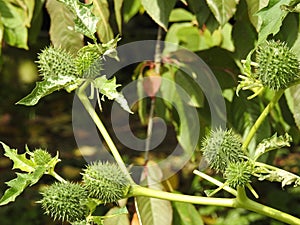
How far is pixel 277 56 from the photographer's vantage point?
110cm

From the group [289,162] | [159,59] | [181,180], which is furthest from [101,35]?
[289,162]

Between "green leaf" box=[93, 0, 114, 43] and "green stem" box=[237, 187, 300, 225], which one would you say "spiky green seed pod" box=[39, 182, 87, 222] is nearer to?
"green stem" box=[237, 187, 300, 225]

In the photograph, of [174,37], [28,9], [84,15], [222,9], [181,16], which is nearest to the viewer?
[84,15]

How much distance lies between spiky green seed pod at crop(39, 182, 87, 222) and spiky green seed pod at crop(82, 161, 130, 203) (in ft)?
0.07

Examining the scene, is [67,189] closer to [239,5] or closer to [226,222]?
[239,5]

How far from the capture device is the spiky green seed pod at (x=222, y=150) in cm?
112

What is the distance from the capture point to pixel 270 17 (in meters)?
1.20

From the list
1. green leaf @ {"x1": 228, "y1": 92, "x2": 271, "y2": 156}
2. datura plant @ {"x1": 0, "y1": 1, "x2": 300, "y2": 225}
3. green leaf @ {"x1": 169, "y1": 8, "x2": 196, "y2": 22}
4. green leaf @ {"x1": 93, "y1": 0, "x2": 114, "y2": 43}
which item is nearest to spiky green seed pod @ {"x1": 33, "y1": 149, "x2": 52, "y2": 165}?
datura plant @ {"x1": 0, "y1": 1, "x2": 300, "y2": 225}

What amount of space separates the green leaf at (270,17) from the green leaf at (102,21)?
0.43 m

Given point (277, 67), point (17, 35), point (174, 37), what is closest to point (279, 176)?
point (277, 67)

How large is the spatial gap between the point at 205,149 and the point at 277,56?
20 centimetres

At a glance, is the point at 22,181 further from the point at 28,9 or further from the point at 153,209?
the point at 28,9

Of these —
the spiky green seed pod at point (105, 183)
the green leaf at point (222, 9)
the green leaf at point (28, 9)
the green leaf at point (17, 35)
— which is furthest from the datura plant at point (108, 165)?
the green leaf at point (17, 35)

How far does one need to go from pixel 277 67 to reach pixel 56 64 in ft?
1.25
